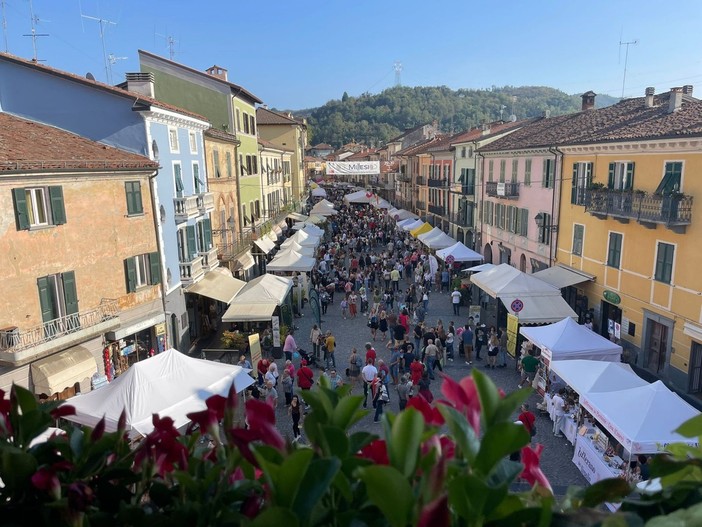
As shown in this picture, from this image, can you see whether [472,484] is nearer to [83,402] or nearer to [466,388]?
[466,388]

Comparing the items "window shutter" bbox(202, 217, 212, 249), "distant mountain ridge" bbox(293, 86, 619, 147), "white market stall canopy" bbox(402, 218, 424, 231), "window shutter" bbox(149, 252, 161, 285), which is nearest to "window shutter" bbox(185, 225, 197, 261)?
"window shutter" bbox(202, 217, 212, 249)

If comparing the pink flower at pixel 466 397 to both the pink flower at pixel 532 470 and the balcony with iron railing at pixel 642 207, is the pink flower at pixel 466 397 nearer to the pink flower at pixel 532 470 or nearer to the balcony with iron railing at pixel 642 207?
the pink flower at pixel 532 470

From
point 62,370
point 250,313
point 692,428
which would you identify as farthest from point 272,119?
point 692,428

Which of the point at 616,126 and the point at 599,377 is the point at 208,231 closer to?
the point at 599,377

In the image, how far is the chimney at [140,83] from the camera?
70.6 feet

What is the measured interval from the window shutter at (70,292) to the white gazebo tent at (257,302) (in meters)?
4.93

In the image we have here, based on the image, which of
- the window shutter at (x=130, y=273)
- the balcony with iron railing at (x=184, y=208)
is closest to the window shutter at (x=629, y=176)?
the balcony with iron railing at (x=184, y=208)

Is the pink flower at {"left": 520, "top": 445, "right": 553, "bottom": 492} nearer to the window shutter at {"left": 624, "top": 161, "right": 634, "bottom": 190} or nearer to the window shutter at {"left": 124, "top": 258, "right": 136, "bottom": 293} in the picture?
the window shutter at {"left": 124, "top": 258, "right": 136, "bottom": 293}

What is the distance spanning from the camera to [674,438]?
29.2 ft

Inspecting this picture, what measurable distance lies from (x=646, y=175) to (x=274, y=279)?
13633mm

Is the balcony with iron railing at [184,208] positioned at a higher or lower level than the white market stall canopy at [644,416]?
higher

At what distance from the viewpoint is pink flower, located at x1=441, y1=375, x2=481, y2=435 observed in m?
1.55

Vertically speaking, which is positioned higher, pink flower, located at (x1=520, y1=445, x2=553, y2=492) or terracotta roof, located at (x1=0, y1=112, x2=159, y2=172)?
terracotta roof, located at (x1=0, y1=112, x2=159, y2=172)

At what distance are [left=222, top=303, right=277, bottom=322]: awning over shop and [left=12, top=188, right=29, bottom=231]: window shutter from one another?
6959mm
